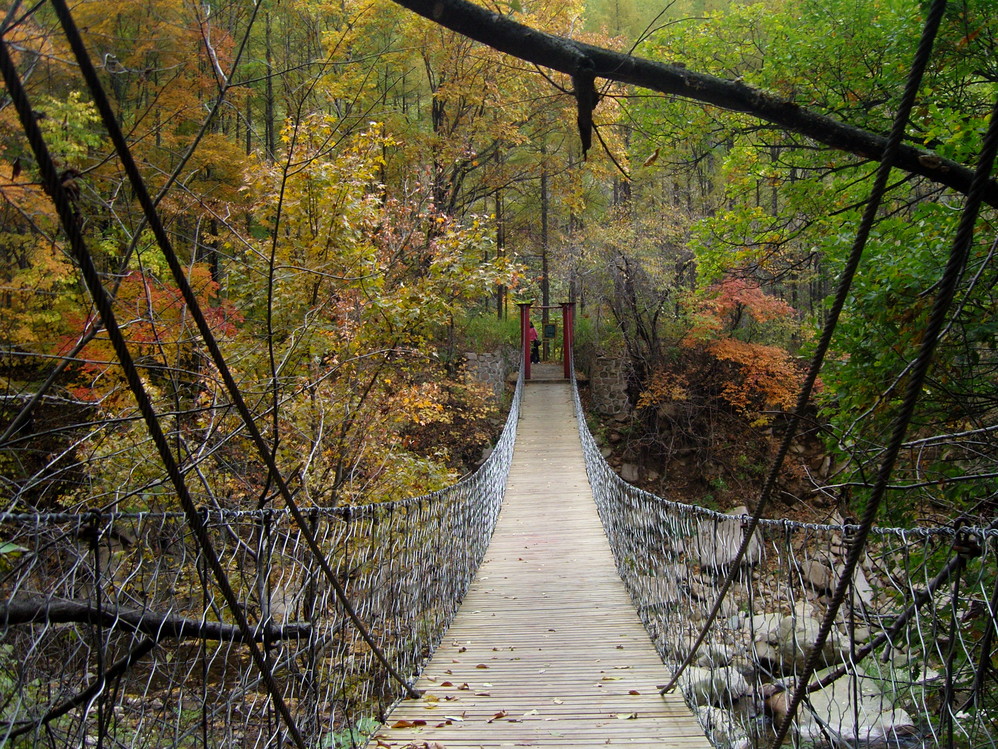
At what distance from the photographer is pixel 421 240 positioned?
673cm

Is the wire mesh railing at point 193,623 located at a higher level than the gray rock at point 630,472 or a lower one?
higher

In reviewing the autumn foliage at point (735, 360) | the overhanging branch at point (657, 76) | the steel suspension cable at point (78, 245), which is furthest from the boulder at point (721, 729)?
the autumn foliage at point (735, 360)

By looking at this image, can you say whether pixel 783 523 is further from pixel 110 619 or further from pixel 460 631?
pixel 460 631

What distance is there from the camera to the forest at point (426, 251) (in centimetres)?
177

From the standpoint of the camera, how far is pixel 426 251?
6387 millimetres

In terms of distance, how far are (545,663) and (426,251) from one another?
4.14 metres

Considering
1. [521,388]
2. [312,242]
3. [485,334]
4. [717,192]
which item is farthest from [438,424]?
[717,192]

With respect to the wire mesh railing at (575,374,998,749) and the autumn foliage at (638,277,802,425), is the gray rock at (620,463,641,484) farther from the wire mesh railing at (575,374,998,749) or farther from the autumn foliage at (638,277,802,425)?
the wire mesh railing at (575,374,998,749)

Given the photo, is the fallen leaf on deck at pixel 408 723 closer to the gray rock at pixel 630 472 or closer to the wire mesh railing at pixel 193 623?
the wire mesh railing at pixel 193 623

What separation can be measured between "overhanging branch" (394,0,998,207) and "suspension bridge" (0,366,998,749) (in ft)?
2.82

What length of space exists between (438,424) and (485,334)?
4.12m

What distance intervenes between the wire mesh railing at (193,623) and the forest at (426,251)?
17 cm

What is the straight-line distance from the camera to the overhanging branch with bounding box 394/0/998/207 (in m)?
1.33

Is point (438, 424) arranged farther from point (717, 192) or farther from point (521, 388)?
point (717, 192)
